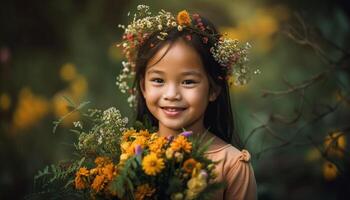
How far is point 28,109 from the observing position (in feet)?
17.7

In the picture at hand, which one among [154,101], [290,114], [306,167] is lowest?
[306,167]

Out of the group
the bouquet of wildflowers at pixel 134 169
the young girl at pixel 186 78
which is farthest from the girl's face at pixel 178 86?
the bouquet of wildflowers at pixel 134 169

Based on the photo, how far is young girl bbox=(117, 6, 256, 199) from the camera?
3.30 metres

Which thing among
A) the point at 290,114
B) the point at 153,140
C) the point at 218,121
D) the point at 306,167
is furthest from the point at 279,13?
the point at 153,140

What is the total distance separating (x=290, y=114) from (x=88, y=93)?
1.32 meters

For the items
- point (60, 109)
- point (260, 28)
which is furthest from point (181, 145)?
point (260, 28)

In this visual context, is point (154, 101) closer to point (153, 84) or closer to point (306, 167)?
point (153, 84)

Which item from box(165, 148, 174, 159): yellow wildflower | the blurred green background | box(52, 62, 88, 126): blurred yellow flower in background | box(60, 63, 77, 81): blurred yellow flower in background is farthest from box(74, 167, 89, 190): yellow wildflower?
box(60, 63, 77, 81): blurred yellow flower in background

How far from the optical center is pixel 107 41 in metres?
5.48

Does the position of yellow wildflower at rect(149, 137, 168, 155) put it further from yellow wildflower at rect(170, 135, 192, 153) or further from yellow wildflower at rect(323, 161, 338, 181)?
yellow wildflower at rect(323, 161, 338, 181)

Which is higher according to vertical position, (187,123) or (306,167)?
(187,123)

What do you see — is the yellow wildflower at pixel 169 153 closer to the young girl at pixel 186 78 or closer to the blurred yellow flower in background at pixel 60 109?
the young girl at pixel 186 78

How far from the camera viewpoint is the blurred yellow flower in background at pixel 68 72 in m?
5.38

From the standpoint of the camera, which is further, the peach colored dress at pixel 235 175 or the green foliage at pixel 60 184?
the peach colored dress at pixel 235 175
